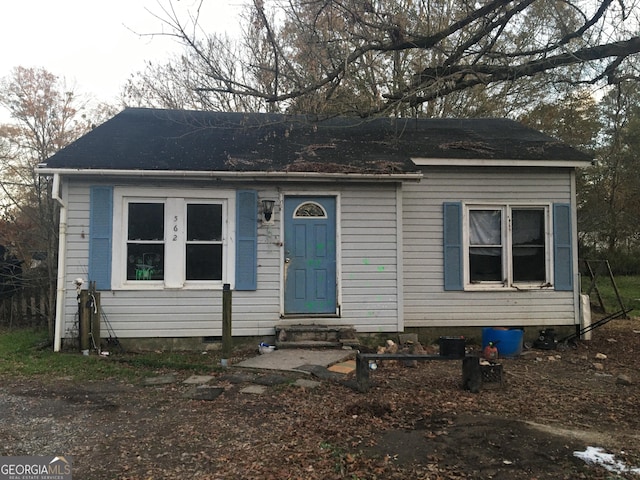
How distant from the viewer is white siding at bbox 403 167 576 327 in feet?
27.5

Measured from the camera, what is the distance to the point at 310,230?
789cm

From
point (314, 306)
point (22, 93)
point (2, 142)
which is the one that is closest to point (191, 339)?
point (314, 306)

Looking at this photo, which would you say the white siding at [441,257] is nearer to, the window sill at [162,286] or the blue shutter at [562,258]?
the blue shutter at [562,258]

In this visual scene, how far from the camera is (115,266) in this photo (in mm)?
7430

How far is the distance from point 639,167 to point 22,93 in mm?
21520

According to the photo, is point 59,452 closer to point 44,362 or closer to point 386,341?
point 44,362

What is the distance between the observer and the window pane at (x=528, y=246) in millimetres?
8523

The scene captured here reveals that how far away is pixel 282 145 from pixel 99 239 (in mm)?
3430

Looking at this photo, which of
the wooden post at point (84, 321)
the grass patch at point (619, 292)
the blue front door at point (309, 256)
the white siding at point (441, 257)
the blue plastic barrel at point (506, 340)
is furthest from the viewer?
the grass patch at point (619, 292)

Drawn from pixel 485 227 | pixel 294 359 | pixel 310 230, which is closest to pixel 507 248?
pixel 485 227

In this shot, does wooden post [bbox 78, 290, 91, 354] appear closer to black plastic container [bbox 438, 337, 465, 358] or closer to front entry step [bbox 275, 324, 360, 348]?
front entry step [bbox 275, 324, 360, 348]

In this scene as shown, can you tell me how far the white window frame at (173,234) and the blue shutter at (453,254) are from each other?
11.9 ft

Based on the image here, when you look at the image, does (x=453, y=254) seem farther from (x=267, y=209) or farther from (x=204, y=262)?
(x=204, y=262)

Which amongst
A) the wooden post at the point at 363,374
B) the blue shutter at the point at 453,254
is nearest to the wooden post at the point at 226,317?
the wooden post at the point at 363,374
